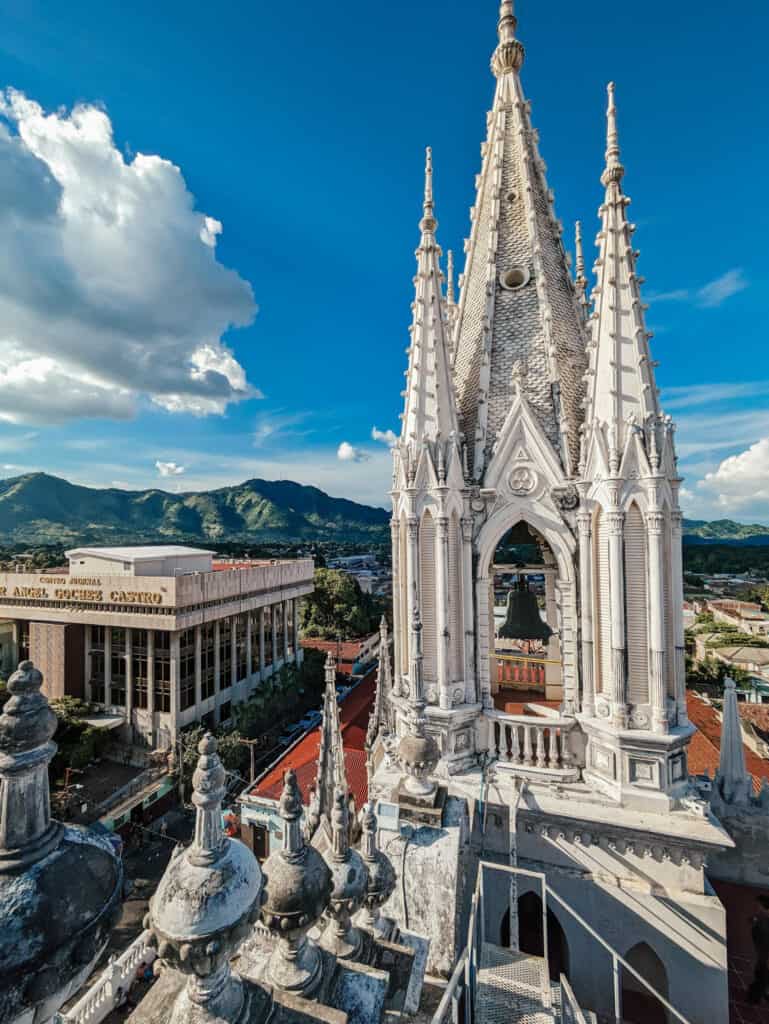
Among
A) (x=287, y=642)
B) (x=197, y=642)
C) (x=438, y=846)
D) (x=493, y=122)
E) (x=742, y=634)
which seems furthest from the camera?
(x=742, y=634)

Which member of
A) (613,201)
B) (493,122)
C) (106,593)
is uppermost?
(493,122)

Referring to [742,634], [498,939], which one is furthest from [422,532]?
[742,634]

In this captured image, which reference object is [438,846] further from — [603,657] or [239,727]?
[239,727]

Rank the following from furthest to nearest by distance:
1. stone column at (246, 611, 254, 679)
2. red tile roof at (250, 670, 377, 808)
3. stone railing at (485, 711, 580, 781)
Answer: stone column at (246, 611, 254, 679)
red tile roof at (250, 670, 377, 808)
stone railing at (485, 711, 580, 781)

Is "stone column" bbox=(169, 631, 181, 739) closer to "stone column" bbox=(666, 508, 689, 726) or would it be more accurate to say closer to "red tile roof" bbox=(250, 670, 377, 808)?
"red tile roof" bbox=(250, 670, 377, 808)

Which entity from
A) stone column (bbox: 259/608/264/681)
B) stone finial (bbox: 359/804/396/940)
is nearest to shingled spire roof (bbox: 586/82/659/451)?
stone finial (bbox: 359/804/396/940)

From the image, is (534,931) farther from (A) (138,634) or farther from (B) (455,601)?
(A) (138,634)

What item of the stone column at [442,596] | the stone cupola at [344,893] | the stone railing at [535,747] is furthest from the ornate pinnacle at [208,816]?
the stone railing at [535,747]

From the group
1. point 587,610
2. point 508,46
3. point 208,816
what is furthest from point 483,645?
point 508,46
